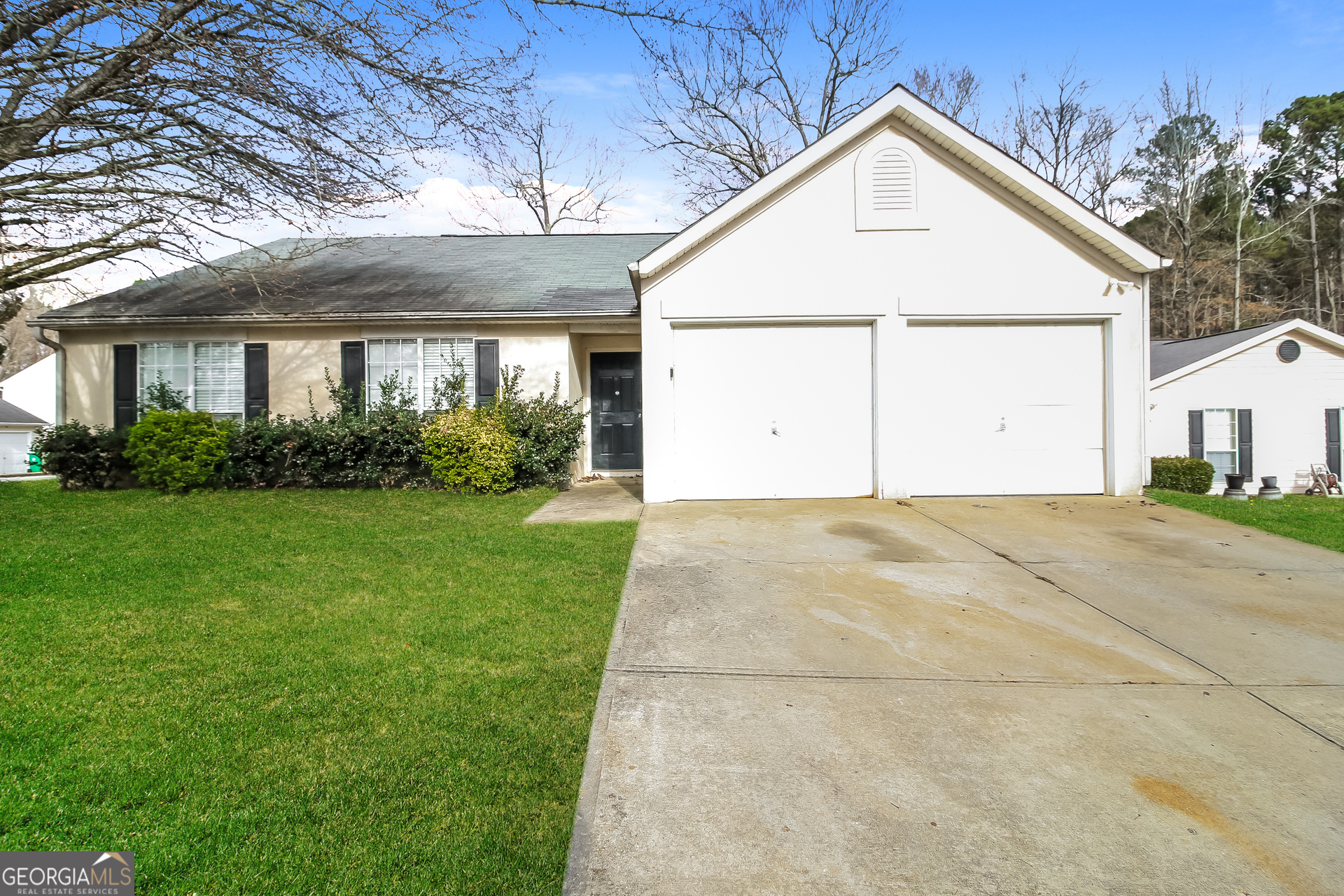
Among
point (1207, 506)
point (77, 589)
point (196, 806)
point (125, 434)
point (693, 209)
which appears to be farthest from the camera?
point (693, 209)

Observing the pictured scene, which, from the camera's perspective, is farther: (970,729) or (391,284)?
(391,284)

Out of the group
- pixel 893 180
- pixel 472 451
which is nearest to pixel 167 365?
pixel 472 451

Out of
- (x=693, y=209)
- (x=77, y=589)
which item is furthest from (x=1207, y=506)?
(x=693, y=209)

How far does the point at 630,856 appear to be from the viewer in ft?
7.73

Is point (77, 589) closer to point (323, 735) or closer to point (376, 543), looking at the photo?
point (376, 543)

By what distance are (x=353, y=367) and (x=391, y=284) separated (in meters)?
2.00

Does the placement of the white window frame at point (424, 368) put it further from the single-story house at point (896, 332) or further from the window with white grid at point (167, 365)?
the single-story house at point (896, 332)

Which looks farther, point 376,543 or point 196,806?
point 376,543

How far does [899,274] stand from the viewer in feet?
29.3

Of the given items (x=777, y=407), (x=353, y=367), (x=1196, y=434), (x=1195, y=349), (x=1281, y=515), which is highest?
(x=1195, y=349)

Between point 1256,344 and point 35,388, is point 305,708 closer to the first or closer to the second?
point 1256,344

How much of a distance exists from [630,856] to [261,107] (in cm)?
1026

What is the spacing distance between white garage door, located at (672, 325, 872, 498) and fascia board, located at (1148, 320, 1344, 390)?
36.0ft

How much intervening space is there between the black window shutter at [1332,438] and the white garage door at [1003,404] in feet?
39.4
